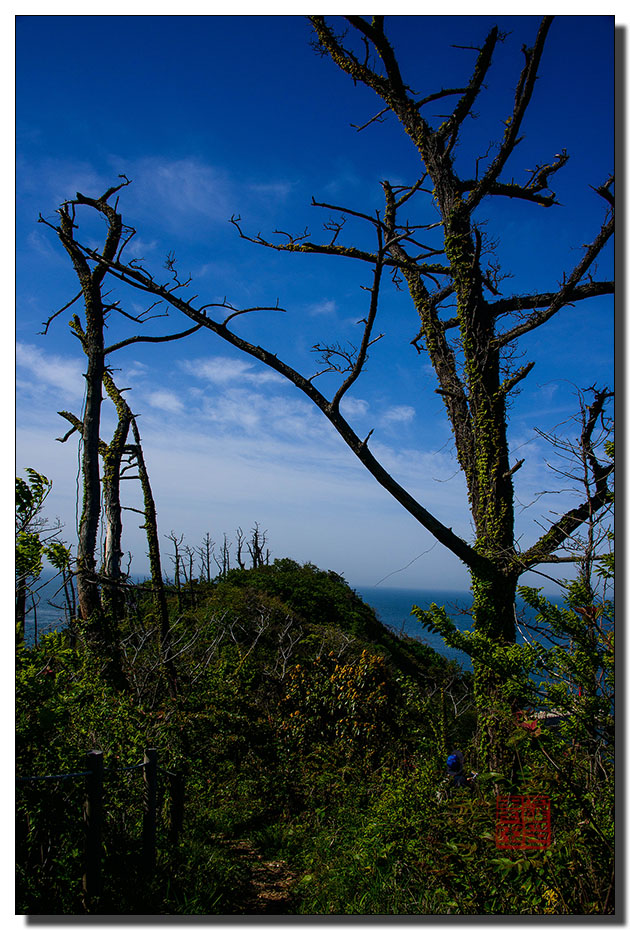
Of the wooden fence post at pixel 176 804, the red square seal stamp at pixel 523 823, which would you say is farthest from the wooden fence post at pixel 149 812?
the red square seal stamp at pixel 523 823

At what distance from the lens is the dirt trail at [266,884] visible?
3.36m

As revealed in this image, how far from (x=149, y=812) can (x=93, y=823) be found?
0.63 meters

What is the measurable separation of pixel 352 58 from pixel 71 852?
5.87 meters

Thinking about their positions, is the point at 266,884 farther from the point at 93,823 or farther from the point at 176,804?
the point at 93,823

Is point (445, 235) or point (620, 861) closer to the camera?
point (620, 861)

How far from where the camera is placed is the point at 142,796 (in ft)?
11.5

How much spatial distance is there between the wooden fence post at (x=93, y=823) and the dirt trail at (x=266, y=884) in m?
1.20

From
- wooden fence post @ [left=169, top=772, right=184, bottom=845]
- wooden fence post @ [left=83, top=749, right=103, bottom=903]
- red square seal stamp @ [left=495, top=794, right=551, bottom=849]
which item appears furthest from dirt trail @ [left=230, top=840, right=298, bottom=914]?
red square seal stamp @ [left=495, top=794, right=551, bottom=849]

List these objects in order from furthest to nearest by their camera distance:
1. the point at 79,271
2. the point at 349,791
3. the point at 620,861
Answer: the point at 349,791 → the point at 79,271 → the point at 620,861

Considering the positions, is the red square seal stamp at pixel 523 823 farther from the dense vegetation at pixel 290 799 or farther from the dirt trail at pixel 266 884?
the dirt trail at pixel 266 884

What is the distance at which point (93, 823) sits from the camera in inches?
100

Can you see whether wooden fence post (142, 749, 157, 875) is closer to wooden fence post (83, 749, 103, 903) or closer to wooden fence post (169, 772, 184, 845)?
wooden fence post (83, 749, 103, 903)

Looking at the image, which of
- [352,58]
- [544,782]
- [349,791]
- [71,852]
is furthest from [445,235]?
[349,791]
